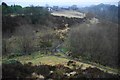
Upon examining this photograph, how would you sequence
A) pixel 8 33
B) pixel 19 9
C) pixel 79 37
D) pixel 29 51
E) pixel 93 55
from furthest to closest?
pixel 19 9, pixel 8 33, pixel 79 37, pixel 29 51, pixel 93 55

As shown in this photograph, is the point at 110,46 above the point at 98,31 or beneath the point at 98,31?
beneath

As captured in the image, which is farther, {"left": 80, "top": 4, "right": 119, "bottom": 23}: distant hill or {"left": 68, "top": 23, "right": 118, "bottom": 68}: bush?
{"left": 80, "top": 4, "right": 119, "bottom": 23}: distant hill

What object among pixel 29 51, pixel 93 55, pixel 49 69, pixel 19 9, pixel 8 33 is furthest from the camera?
pixel 19 9

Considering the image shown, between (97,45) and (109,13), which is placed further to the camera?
(109,13)

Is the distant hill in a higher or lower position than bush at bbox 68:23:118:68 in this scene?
higher

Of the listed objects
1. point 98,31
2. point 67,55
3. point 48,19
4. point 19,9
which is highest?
point 19,9

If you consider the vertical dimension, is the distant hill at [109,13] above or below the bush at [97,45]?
above

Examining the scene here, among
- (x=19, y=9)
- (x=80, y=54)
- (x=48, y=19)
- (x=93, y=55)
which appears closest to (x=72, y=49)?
(x=80, y=54)

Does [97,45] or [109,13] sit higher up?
[109,13]

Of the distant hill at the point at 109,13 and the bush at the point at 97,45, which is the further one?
the distant hill at the point at 109,13

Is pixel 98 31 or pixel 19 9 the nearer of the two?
pixel 98 31

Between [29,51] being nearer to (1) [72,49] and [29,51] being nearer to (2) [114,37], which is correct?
(1) [72,49]
